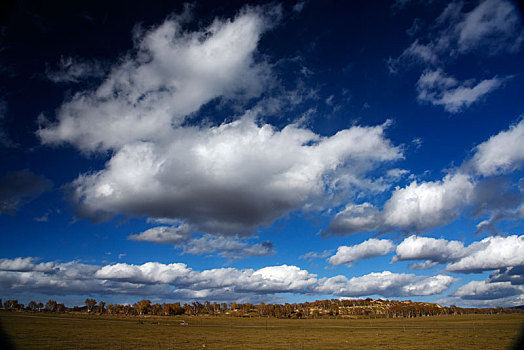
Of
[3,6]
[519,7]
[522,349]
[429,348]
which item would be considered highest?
[3,6]

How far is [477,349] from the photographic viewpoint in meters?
49.8

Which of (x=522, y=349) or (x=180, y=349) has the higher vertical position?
(x=522, y=349)

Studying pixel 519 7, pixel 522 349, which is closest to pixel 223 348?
pixel 522 349

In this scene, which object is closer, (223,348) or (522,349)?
(522,349)

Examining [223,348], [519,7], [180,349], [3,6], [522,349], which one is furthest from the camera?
[223,348]

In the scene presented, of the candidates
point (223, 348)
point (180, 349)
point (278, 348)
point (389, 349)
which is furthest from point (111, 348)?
point (389, 349)

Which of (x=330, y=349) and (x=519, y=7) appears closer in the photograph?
(x=519, y=7)

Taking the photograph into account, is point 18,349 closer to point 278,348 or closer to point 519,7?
point 278,348

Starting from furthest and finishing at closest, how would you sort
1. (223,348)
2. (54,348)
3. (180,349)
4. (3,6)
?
(223,348) < (180,349) < (54,348) < (3,6)

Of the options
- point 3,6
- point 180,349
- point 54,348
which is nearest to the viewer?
point 3,6

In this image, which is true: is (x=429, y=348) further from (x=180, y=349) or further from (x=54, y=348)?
(x=54, y=348)

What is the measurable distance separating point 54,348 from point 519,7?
5452 centimetres

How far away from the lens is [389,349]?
1949 inches

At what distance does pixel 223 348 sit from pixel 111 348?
15.2m
